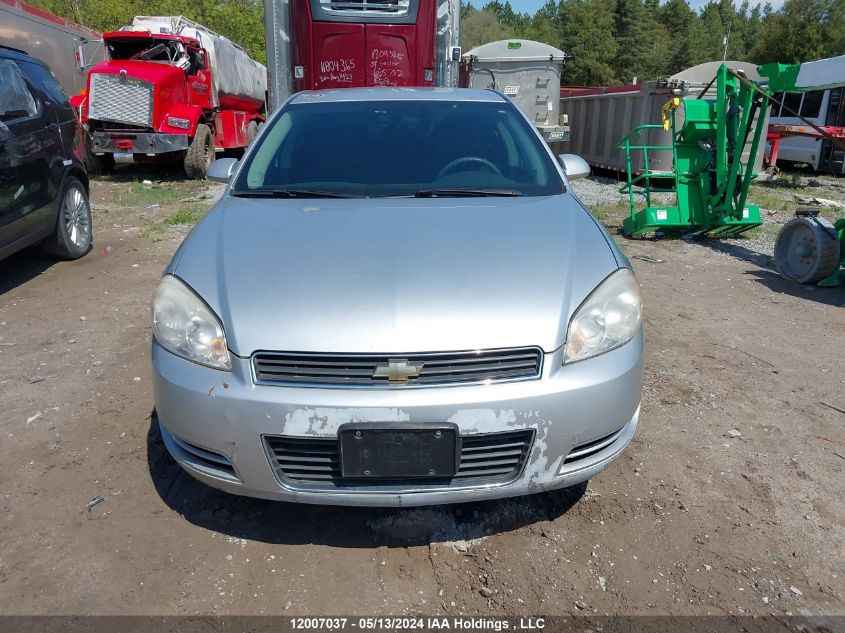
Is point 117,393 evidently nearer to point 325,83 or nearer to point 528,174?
point 528,174

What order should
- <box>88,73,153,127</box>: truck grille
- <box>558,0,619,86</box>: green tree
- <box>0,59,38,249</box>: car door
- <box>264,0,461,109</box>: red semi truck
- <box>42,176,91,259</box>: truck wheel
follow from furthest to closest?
<box>558,0,619,86</box>: green tree < <box>88,73,153,127</box>: truck grille < <box>264,0,461,109</box>: red semi truck < <box>42,176,91,259</box>: truck wheel < <box>0,59,38,249</box>: car door

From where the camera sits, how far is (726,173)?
741cm

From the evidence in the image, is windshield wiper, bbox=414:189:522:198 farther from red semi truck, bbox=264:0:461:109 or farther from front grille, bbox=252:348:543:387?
red semi truck, bbox=264:0:461:109

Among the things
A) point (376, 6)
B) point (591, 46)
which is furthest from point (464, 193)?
point (591, 46)

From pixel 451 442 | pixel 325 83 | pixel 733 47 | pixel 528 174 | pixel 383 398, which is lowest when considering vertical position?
pixel 451 442

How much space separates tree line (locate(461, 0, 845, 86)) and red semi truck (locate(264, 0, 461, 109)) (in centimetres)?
3007

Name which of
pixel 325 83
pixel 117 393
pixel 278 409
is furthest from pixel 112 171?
pixel 278 409

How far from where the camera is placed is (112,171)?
13539mm

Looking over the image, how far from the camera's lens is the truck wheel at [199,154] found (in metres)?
11.9

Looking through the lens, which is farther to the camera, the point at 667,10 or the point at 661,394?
the point at 667,10

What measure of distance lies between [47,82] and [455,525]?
593cm

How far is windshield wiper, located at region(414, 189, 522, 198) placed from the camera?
2.93 m

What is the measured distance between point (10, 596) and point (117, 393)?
5.12ft

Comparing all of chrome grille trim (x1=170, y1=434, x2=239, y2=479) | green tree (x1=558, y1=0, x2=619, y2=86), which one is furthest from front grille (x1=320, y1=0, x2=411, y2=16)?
green tree (x1=558, y1=0, x2=619, y2=86)
